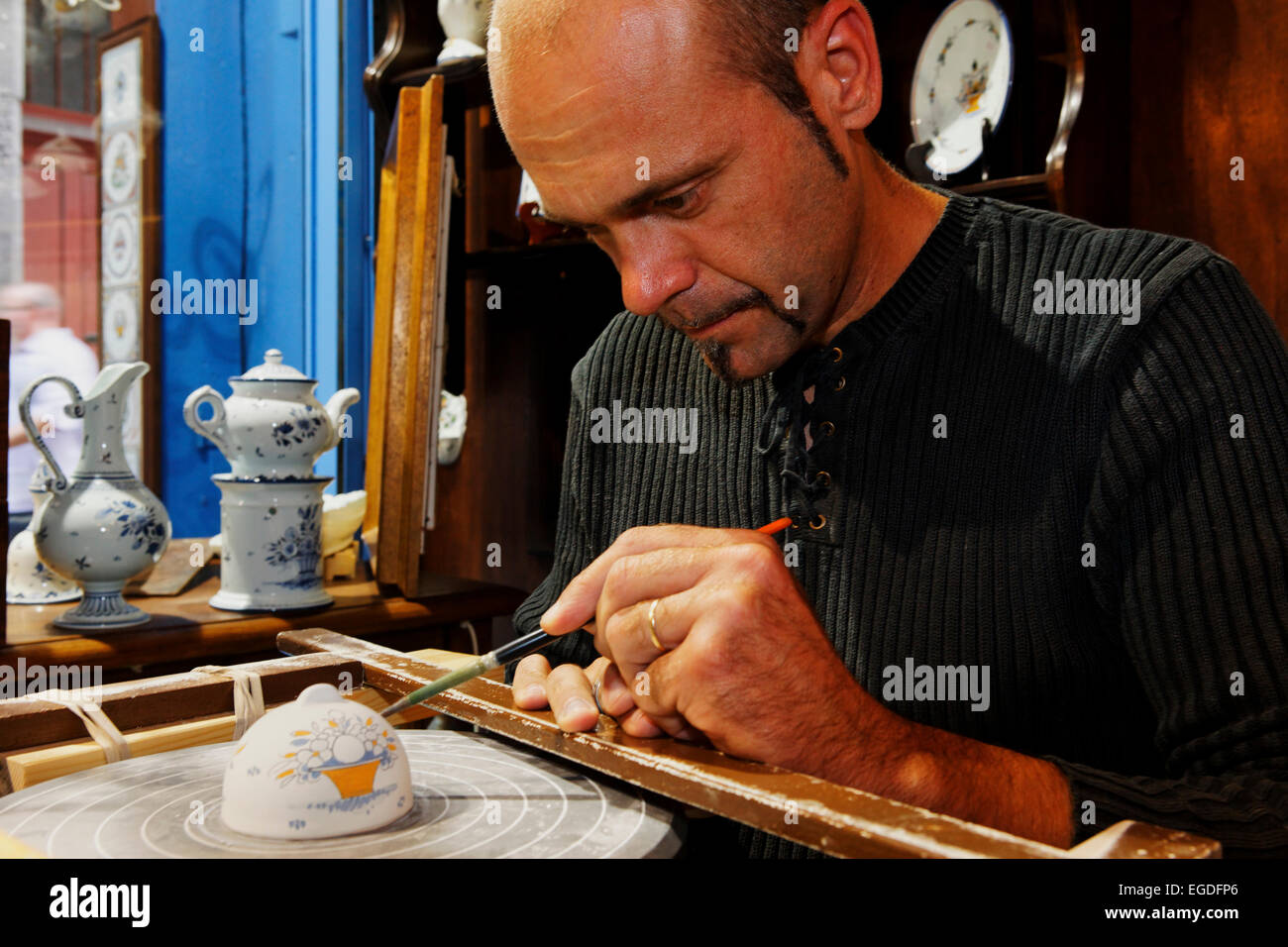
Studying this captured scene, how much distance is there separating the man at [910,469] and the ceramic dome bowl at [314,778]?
177mm

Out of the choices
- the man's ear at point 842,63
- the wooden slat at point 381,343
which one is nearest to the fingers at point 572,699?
the man's ear at point 842,63

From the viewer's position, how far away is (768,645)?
0.85 metres

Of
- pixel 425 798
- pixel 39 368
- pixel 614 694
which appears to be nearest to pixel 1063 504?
pixel 614 694

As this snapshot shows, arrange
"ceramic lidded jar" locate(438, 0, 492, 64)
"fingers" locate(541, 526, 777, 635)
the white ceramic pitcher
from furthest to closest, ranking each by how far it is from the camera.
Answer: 1. "ceramic lidded jar" locate(438, 0, 492, 64)
2. the white ceramic pitcher
3. "fingers" locate(541, 526, 777, 635)

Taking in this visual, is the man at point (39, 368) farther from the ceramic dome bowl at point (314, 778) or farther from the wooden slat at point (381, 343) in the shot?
the ceramic dome bowl at point (314, 778)

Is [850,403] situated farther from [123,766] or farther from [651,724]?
[123,766]

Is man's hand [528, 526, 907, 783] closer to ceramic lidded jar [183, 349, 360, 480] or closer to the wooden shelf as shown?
the wooden shelf

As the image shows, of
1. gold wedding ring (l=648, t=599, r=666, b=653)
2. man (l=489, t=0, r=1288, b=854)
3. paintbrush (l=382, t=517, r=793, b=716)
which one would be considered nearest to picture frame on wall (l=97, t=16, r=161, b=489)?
man (l=489, t=0, r=1288, b=854)

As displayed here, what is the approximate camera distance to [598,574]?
939mm

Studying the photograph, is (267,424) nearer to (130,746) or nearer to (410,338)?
(410,338)

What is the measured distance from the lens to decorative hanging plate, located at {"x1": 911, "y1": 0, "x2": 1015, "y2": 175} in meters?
1.80

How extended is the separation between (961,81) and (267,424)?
4.63ft

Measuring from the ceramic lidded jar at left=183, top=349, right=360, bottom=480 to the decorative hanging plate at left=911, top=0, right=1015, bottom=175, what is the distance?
1244 millimetres

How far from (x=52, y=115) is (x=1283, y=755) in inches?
119
